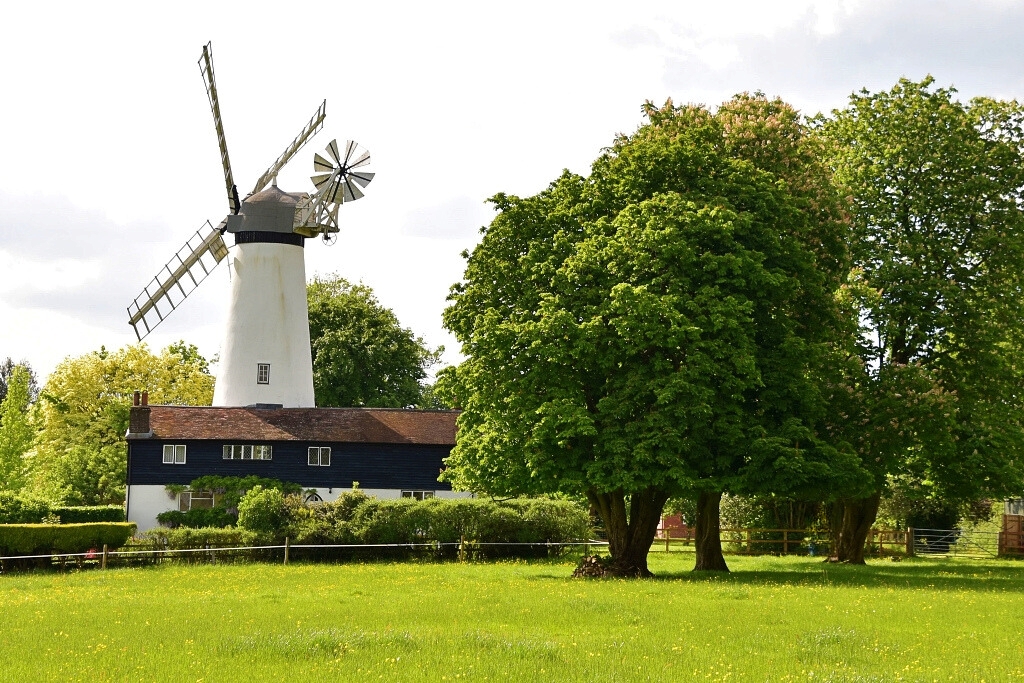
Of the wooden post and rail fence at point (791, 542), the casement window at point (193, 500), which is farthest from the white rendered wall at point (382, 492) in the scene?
the wooden post and rail fence at point (791, 542)

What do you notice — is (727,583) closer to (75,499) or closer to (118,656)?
(118,656)

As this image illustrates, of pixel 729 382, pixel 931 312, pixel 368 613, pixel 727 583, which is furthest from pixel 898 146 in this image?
pixel 368 613

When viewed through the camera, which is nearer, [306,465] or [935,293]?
[935,293]

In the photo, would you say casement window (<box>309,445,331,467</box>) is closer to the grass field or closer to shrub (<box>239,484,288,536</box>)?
shrub (<box>239,484,288,536</box>)

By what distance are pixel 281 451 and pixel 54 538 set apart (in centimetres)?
1839

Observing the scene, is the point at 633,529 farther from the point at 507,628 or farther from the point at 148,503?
the point at 148,503

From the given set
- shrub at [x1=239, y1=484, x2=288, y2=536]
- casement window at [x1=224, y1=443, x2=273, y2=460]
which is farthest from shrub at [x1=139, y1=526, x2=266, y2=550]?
casement window at [x1=224, y1=443, x2=273, y2=460]

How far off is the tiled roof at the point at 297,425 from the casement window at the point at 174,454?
556 millimetres

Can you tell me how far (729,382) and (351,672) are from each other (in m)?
18.6

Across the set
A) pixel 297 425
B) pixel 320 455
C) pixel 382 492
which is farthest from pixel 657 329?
pixel 297 425

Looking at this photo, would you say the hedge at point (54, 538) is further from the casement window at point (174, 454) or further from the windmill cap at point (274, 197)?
the windmill cap at point (274, 197)

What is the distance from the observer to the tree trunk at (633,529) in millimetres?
35469

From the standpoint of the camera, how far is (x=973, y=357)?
39.1m

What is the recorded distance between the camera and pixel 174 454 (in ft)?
185
